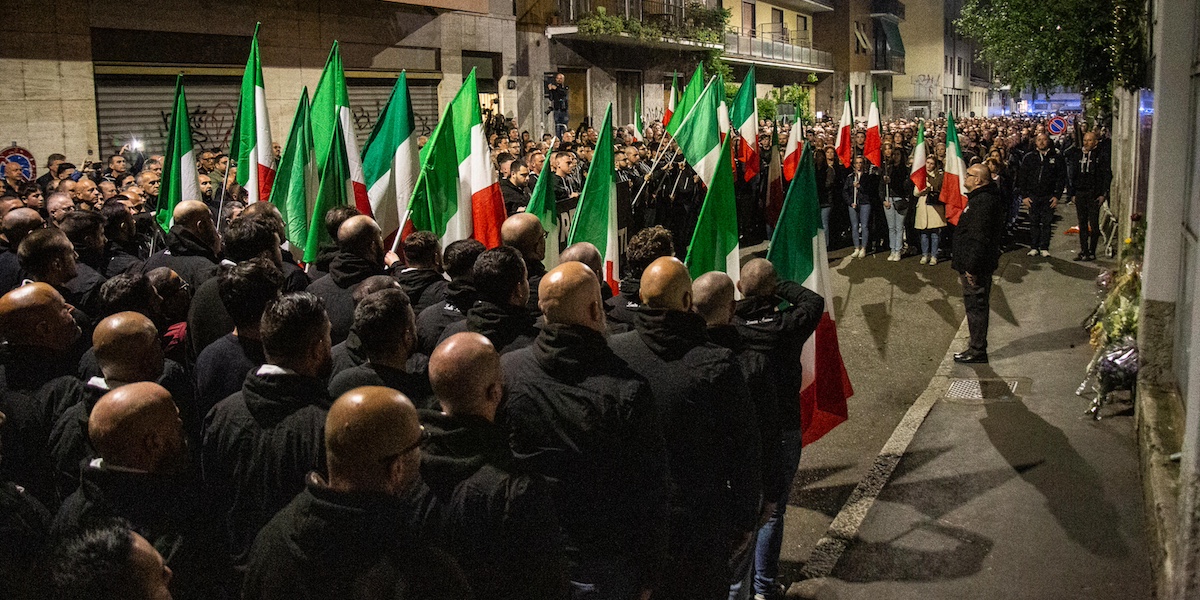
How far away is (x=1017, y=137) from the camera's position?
2133 centimetres

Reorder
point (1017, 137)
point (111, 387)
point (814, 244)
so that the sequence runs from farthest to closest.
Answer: point (1017, 137), point (814, 244), point (111, 387)

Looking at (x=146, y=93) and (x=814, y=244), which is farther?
(x=146, y=93)

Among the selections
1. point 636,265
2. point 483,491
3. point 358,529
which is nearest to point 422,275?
point 636,265

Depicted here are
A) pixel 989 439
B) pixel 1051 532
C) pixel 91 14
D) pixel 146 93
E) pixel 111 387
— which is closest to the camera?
pixel 111 387

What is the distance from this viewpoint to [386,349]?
10.8 ft

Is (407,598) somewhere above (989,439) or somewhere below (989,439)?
above

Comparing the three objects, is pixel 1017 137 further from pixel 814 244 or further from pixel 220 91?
pixel 814 244

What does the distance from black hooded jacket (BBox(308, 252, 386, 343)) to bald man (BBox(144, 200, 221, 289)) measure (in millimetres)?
952

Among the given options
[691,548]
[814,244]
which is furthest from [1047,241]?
[691,548]

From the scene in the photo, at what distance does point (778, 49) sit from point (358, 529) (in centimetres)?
4126

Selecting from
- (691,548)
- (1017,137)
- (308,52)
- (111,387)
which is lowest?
(691,548)

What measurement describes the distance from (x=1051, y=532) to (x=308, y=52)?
15724 millimetres

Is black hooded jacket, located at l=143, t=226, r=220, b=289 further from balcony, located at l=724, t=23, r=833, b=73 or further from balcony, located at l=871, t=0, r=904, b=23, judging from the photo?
balcony, located at l=871, t=0, r=904, b=23

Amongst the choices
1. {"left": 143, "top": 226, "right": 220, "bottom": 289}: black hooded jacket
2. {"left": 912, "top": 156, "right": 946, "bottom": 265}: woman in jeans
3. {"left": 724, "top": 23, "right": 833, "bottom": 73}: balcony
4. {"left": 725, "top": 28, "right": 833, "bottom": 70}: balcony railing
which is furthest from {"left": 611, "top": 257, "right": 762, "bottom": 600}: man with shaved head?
{"left": 725, "top": 28, "right": 833, "bottom": 70}: balcony railing
